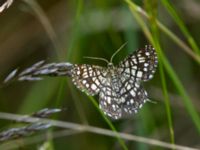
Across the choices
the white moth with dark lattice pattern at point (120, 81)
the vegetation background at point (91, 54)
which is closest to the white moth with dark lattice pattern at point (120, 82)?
the white moth with dark lattice pattern at point (120, 81)

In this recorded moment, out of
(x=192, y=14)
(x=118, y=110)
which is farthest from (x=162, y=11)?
(x=118, y=110)

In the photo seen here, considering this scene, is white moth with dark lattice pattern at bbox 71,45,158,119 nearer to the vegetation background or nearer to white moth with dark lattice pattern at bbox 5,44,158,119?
white moth with dark lattice pattern at bbox 5,44,158,119

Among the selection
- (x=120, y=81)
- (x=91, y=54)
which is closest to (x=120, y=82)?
(x=120, y=81)

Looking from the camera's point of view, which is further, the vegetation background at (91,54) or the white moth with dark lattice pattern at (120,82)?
the vegetation background at (91,54)

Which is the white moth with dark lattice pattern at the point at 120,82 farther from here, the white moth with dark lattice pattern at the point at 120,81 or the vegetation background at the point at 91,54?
the vegetation background at the point at 91,54

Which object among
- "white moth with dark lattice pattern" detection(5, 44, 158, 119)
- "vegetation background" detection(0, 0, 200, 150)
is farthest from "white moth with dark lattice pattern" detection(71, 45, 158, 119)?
"vegetation background" detection(0, 0, 200, 150)

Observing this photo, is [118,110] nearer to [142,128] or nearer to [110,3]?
[142,128]
